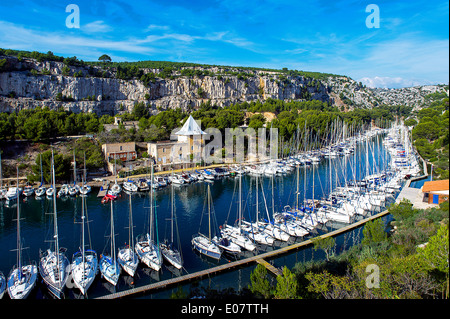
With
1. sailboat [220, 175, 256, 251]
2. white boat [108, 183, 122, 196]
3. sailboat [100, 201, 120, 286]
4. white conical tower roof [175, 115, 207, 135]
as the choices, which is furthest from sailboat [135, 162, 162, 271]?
white conical tower roof [175, 115, 207, 135]

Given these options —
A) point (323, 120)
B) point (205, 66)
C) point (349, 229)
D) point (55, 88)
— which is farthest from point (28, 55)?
point (349, 229)

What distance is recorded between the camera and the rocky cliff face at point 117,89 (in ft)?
154

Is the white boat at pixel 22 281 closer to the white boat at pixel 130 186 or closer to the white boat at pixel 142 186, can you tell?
the white boat at pixel 130 186

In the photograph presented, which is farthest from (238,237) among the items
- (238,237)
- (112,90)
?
(112,90)

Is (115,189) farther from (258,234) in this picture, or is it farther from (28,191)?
(258,234)

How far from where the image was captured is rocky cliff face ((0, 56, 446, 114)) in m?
46.9

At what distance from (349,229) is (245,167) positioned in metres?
16.3

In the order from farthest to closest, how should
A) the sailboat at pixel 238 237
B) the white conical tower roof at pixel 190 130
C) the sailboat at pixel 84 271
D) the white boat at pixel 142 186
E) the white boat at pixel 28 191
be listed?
the white conical tower roof at pixel 190 130 < the white boat at pixel 142 186 < the white boat at pixel 28 191 < the sailboat at pixel 238 237 < the sailboat at pixel 84 271

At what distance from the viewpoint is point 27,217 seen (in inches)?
789

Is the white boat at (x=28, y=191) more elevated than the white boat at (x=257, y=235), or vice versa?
the white boat at (x=28, y=191)

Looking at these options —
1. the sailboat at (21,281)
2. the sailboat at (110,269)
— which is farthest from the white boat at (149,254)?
the sailboat at (21,281)

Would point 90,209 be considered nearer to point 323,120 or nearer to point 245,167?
point 245,167

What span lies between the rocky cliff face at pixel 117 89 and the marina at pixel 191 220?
31.5 metres

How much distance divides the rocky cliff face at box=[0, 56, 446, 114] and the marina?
31.5 metres
